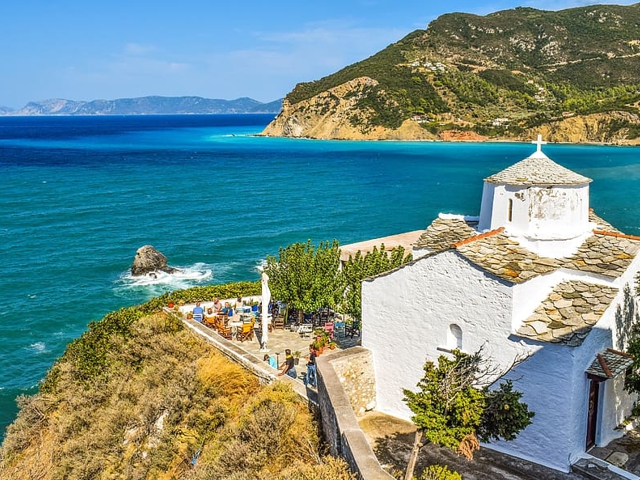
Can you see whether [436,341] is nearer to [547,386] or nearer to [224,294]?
[547,386]

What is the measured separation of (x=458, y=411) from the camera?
9875 millimetres

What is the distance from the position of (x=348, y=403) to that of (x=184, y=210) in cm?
5341

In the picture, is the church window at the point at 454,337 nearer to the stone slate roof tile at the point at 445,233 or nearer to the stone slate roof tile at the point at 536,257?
the stone slate roof tile at the point at 536,257

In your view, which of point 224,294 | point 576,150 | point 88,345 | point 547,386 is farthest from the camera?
point 576,150

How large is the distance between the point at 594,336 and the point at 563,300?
1.02 meters

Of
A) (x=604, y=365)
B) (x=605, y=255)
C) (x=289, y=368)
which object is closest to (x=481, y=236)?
(x=605, y=255)

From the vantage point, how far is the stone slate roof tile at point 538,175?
46.5 ft

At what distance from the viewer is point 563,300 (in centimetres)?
1269

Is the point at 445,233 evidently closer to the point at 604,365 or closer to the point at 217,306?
the point at 604,365

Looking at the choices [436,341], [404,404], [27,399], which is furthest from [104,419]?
[436,341]

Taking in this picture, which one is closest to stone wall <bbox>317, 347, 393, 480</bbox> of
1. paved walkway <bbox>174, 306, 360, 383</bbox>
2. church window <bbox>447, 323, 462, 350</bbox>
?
church window <bbox>447, 323, 462, 350</bbox>

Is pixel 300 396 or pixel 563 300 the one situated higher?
pixel 563 300

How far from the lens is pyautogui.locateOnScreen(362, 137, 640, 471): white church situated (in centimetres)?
1184

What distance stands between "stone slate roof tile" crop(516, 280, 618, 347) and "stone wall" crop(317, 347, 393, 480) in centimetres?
391
